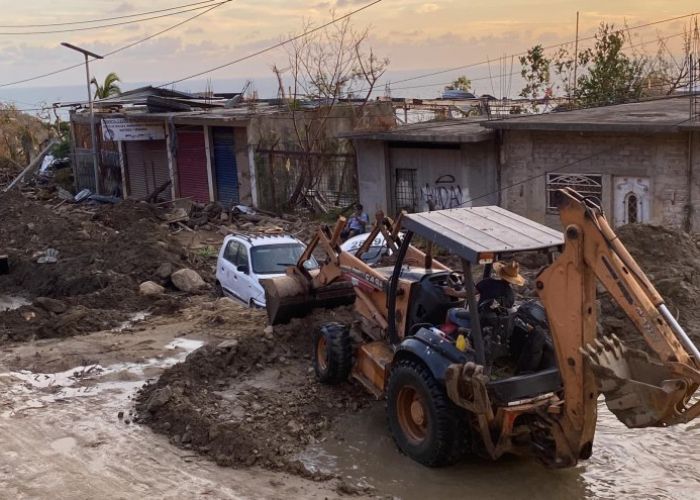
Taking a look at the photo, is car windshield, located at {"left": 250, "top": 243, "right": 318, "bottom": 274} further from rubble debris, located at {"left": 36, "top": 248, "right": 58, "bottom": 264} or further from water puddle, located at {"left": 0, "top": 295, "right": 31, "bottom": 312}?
rubble debris, located at {"left": 36, "top": 248, "right": 58, "bottom": 264}

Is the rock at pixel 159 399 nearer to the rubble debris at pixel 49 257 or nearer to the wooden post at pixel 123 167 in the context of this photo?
the rubble debris at pixel 49 257

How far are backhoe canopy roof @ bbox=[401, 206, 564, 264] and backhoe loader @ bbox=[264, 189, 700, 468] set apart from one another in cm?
2

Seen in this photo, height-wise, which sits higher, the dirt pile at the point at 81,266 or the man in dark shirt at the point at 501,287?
the man in dark shirt at the point at 501,287

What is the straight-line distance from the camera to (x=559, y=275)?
746 centimetres

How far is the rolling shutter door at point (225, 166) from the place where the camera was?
31188 millimetres

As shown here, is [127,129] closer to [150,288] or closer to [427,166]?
[427,166]

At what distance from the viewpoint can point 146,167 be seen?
35875 millimetres

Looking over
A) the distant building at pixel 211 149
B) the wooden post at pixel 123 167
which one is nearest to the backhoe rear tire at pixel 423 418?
the distant building at pixel 211 149

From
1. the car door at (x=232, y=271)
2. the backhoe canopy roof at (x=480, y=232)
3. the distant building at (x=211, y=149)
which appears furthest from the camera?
the distant building at (x=211, y=149)

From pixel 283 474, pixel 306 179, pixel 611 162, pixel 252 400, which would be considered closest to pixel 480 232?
pixel 283 474

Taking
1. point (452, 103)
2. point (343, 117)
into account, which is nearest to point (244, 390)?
point (343, 117)

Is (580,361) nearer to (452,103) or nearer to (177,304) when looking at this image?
(177,304)

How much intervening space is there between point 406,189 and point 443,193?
144 cm

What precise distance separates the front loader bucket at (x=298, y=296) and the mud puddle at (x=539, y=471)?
2.95 meters
